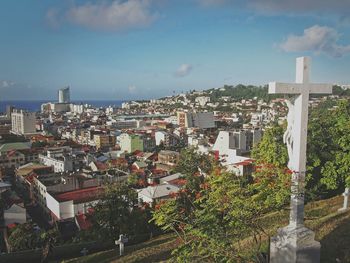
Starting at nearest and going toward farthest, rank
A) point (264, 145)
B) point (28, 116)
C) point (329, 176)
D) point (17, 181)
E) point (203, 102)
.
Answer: point (329, 176) → point (264, 145) → point (17, 181) → point (28, 116) → point (203, 102)

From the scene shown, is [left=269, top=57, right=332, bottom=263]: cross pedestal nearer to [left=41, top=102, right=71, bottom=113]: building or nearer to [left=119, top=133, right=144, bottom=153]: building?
[left=119, top=133, right=144, bottom=153]: building

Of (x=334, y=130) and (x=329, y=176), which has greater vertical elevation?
(x=334, y=130)

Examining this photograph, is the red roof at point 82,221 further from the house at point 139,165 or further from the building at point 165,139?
the building at point 165,139

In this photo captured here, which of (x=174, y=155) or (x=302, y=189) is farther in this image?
(x=174, y=155)

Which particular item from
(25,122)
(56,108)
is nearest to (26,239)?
(25,122)

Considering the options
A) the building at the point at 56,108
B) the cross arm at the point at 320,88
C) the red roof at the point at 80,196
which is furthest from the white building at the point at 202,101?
the cross arm at the point at 320,88

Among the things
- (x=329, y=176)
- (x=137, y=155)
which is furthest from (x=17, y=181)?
(x=329, y=176)

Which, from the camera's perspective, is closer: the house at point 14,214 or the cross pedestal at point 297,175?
the cross pedestal at point 297,175

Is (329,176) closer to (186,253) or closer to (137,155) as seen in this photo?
(186,253)
